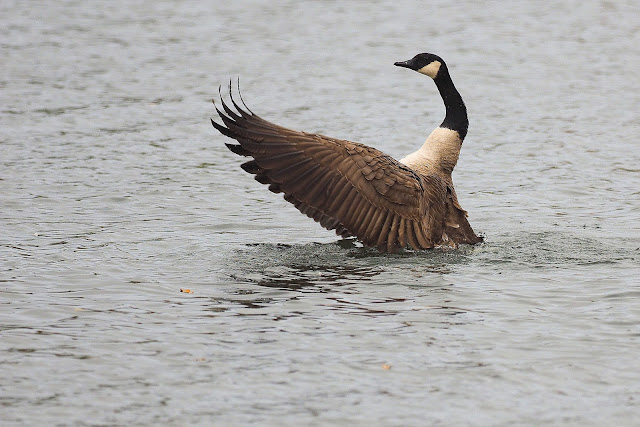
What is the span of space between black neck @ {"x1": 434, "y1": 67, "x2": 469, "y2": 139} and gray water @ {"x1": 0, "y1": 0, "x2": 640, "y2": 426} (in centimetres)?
110

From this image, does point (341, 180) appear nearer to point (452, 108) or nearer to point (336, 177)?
point (336, 177)

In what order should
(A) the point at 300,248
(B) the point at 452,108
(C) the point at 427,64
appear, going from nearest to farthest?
(A) the point at 300,248, (B) the point at 452,108, (C) the point at 427,64

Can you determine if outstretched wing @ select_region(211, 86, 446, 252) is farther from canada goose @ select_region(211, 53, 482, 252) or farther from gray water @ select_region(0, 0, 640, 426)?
gray water @ select_region(0, 0, 640, 426)

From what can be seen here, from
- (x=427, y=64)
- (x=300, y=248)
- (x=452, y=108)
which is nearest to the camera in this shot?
(x=300, y=248)

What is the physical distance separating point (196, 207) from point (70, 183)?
1.70m

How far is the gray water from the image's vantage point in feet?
19.9

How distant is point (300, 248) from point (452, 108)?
1.97 meters

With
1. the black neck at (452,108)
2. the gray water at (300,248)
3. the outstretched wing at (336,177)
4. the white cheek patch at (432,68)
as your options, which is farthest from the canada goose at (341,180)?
the white cheek patch at (432,68)

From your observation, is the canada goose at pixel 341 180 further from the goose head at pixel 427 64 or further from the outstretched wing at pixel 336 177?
the goose head at pixel 427 64

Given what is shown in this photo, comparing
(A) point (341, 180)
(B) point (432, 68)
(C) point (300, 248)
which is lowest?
(C) point (300, 248)

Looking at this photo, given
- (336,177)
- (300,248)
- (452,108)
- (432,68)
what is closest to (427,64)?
(432,68)

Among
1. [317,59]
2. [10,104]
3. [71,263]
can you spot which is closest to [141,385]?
[71,263]

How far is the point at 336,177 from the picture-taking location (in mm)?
8609

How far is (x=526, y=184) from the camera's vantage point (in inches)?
478
